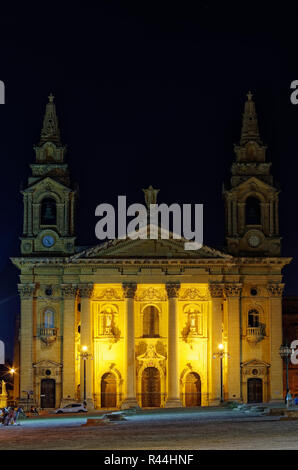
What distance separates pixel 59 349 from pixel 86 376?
9.67ft

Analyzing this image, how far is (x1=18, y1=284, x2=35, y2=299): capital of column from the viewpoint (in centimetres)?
7112

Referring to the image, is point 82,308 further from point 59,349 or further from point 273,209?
point 273,209

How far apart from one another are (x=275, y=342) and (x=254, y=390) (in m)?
3.76

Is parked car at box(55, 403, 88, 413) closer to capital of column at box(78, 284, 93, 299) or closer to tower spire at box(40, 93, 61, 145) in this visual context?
capital of column at box(78, 284, 93, 299)

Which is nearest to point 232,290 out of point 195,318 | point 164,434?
point 195,318

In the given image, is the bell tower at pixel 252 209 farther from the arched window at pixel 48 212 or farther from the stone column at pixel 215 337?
the arched window at pixel 48 212

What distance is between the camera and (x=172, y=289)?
70438mm

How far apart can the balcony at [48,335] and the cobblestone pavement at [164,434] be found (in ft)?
60.2

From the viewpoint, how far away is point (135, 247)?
233 feet

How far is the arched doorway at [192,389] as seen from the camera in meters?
71.8

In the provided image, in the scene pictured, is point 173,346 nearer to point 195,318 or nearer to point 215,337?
point 215,337

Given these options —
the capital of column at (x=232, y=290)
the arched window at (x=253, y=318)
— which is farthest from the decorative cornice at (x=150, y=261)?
the arched window at (x=253, y=318)
